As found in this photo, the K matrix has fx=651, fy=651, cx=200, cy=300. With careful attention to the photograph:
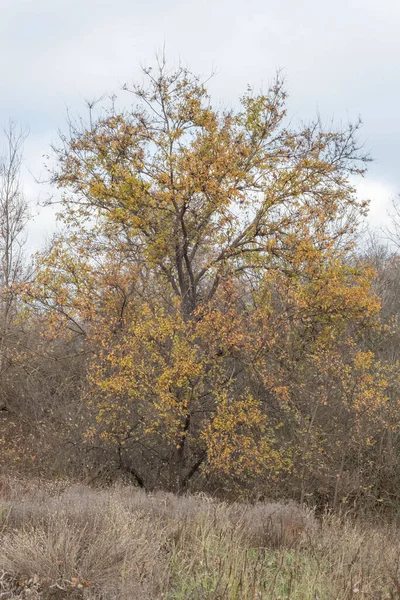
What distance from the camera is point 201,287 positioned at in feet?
56.7

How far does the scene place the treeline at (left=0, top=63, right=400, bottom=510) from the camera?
13.6 meters

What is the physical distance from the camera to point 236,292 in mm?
14180

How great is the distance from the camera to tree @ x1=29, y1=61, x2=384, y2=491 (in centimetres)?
1355

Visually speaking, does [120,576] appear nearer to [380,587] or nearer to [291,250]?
[380,587]

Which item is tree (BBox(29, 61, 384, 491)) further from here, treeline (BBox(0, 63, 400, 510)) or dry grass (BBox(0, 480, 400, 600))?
dry grass (BBox(0, 480, 400, 600))

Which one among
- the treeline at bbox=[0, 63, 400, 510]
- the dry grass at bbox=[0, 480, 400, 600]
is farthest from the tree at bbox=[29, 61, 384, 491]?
the dry grass at bbox=[0, 480, 400, 600]

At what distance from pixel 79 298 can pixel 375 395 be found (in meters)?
7.09

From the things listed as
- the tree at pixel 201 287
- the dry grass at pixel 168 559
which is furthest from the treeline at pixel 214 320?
the dry grass at pixel 168 559

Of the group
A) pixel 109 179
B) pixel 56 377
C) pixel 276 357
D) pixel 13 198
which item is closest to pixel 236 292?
pixel 276 357

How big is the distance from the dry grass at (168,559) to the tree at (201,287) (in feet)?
21.1

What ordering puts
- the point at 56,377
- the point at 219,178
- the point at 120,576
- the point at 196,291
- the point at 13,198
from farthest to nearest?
the point at 13,198 → the point at 56,377 → the point at 196,291 → the point at 219,178 → the point at 120,576

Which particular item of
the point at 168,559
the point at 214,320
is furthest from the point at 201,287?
the point at 168,559

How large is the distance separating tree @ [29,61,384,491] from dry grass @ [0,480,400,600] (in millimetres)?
6442

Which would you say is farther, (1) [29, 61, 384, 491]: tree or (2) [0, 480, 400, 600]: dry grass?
(1) [29, 61, 384, 491]: tree
